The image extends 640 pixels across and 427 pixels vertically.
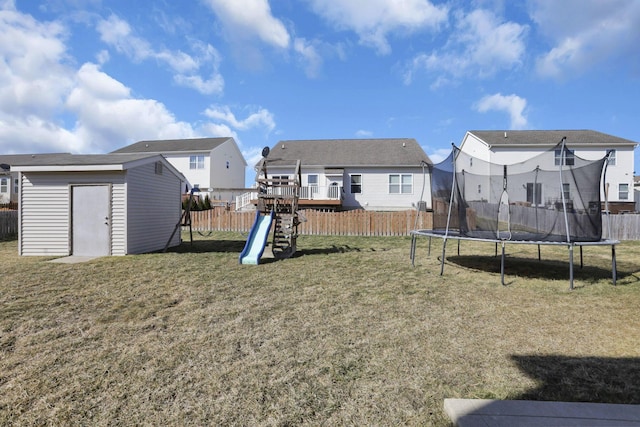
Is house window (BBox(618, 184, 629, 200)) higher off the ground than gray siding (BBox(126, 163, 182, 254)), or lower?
higher

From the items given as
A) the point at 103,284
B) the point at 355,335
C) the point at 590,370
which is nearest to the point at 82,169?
the point at 103,284

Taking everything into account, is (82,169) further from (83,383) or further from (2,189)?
(2,189)

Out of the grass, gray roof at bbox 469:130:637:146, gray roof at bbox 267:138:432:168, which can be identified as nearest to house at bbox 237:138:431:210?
gray roof at bbox 267:138:432:168

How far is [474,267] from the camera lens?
28.6ft

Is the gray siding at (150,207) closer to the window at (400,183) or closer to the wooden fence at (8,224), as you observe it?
the wooden fence at (8,224)

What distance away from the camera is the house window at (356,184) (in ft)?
→ 79.6

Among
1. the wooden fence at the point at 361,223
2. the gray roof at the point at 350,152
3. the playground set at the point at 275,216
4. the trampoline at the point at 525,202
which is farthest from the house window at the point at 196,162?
the trampoline at the point at 525,202

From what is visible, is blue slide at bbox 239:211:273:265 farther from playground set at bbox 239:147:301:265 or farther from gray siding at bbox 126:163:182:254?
gray siding at bbox 126:163:182:254

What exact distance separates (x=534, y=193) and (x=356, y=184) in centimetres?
1587

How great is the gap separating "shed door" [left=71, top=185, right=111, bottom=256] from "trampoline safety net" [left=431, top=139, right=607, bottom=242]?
944 cm

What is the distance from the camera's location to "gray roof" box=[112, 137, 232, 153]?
28.5m

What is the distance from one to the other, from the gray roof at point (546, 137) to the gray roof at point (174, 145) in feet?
71.8

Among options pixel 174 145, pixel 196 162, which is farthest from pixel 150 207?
pixel 174 145

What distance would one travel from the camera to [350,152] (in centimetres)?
2595
